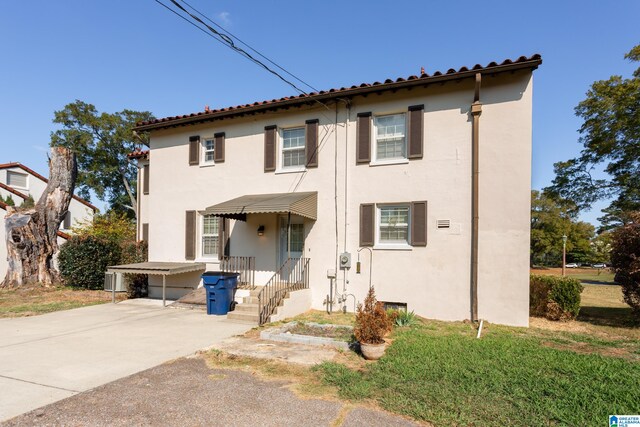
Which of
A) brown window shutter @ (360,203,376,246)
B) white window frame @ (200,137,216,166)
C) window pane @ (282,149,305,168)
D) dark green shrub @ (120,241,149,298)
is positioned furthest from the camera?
dark green shrub @ (120,241,149,298)

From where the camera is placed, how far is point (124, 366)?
221 inches

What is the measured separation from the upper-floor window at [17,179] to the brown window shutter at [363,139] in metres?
29.5

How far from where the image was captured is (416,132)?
9.40 meters

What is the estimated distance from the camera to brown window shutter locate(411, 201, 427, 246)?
9227 millimetres

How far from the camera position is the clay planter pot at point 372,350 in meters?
5.64

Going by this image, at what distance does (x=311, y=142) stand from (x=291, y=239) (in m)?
3.08

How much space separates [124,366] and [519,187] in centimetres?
893

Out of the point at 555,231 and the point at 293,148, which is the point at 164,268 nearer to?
the point at 293,148

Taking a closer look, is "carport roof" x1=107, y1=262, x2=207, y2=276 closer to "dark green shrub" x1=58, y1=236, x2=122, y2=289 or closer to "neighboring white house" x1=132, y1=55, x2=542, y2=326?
"neighboring white house" x1=132, y1=55, x2=542, y2=326

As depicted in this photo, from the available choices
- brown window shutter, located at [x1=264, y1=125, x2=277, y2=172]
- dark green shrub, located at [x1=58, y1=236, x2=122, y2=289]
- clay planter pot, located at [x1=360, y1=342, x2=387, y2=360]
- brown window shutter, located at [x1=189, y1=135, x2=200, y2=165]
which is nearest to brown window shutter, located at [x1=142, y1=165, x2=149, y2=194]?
dark green shrub, located at [x1=58, y1=236, x2=122, y2=289]

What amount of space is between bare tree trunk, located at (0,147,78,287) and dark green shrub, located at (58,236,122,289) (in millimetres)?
1411

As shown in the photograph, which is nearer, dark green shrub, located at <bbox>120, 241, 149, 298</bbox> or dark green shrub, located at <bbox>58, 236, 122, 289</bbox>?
dark green shrub, located at <bbox>120, 241, 149, 298</bbox>

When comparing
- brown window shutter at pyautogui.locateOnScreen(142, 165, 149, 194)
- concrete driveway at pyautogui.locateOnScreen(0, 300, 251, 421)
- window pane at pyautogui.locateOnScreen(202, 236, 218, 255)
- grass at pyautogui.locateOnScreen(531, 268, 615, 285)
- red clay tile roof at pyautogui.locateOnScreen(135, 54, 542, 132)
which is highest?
red clay tile roof at pyautogui.locateOnScreen(135, 54, 542, 132)

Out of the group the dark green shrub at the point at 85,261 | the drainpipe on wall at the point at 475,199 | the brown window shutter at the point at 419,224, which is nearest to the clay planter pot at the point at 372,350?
the drainpipe on wall at the point at 475,199
